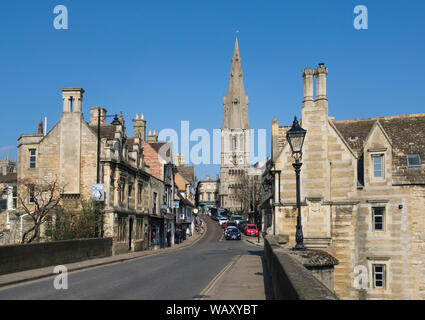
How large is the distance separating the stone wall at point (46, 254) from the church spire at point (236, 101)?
444 ft

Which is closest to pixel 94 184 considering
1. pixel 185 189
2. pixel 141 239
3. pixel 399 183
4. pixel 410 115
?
pixel 141 239

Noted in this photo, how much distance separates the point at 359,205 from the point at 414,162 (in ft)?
15.3

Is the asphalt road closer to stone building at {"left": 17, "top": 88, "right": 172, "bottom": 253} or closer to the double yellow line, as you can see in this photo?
the double yellow line

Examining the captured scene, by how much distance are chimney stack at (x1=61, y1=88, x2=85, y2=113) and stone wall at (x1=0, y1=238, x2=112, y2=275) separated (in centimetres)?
1091

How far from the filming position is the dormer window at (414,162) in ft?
96.6

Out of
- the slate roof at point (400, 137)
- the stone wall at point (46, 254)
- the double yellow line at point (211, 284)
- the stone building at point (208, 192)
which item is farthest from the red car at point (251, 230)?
the stone building at point (208, 192)

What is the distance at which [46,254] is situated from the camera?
22.4 meters

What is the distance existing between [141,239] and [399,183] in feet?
73.6

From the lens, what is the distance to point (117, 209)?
3450 centimetres

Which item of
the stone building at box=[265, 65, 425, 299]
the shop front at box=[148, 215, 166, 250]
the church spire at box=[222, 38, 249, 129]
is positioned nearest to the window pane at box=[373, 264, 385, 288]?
the stone building at box=[265, 65, 425, 299]

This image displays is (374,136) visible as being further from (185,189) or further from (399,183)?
(185,189)

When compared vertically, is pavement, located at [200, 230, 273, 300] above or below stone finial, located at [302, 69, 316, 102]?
below

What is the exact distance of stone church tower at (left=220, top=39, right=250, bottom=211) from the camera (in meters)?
163

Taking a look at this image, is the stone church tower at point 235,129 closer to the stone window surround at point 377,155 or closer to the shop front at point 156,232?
the shop front at point 156,232
